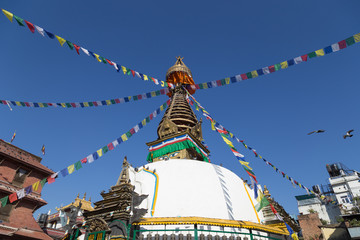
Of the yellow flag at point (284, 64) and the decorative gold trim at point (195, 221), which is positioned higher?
the yellow flag at point (284, 64)

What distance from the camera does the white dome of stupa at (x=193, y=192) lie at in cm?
912

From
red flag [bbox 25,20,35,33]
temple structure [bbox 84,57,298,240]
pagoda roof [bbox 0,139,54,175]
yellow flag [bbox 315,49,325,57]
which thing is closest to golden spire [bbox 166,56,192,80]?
temple structure [bbox 84,57,298,240]

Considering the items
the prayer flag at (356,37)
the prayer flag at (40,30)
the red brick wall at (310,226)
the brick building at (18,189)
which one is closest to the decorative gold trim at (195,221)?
the prayer flag at (356,37)

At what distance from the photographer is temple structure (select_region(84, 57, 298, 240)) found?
327 inches

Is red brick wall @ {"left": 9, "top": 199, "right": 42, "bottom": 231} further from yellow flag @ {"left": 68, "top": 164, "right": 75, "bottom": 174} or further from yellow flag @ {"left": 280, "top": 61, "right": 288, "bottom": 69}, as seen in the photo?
yellow flag @ {"left": 280, "top": 61, "right": 288, "bottom": 69}

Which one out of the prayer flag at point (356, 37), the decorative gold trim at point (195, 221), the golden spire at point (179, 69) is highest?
the golden spire at point (179, 69)

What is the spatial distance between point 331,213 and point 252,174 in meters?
43.7

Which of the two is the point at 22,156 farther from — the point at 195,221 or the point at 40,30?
the point at 195,221

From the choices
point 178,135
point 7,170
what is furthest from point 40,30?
point 7,170

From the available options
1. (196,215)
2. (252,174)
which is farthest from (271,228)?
(196,215)

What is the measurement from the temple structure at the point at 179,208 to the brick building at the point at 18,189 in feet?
27.6

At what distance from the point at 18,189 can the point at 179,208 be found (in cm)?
1269

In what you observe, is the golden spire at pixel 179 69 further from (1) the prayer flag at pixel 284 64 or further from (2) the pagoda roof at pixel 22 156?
(1) the prayer flag at pixel 284 64

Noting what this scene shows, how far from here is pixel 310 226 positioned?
26.9 metres
